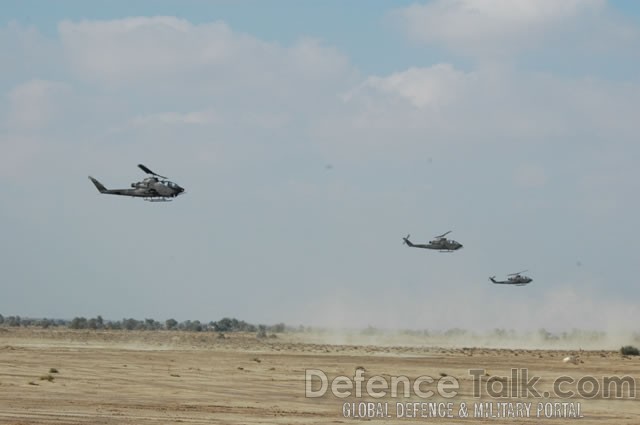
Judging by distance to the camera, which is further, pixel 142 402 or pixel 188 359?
pixel 188 359

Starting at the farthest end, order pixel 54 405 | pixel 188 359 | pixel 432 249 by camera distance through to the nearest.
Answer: pixel 432 249
pixel 188 359
pixel 54 405

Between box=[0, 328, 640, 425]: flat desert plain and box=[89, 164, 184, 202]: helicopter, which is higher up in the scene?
box=[89, 164, 184, 202]: helicopter

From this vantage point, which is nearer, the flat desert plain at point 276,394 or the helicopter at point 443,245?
the flat desert plain at point 276,394

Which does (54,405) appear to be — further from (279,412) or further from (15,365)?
(15,365)

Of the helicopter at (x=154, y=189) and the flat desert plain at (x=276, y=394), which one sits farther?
the helicopter at (x=154, y=189)

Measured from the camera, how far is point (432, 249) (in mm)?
99562

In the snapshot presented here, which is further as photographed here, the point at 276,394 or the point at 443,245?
the point at 443,245

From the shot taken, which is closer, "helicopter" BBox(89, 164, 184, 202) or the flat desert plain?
the flat desert plain

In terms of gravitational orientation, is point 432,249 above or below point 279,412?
above

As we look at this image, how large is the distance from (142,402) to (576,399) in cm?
2013

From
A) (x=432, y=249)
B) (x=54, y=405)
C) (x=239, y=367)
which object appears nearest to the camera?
(x=54, y=405)

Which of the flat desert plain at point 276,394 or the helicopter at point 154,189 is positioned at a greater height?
the helicopter at point 154,189

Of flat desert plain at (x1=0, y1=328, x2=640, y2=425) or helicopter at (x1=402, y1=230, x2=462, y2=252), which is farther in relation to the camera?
helicopter at (x1=402, y1=230, x2=462, y2=252)

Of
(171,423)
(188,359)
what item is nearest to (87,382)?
(171,423)
